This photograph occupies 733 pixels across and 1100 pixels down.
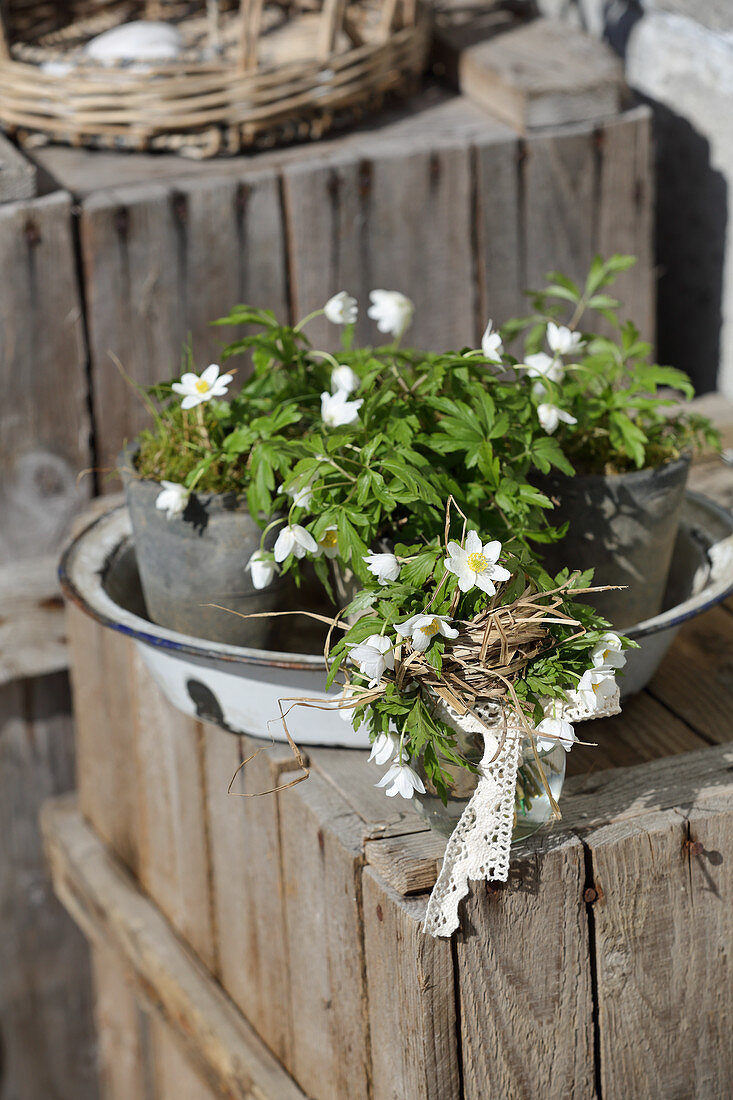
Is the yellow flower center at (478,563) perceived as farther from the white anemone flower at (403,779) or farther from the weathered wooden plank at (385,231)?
the weathered wooden plank at (385,231)

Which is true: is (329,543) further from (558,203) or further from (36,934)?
(36,934)

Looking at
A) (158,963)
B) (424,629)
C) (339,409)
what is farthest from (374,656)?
(158,963)

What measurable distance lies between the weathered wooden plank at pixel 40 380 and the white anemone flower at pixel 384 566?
35.0 inches

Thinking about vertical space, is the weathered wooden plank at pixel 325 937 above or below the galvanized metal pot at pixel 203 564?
below

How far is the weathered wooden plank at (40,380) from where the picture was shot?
1520 mm

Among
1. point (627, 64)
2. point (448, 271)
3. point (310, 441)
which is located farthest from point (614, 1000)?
point (627, 64)

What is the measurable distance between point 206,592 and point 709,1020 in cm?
57

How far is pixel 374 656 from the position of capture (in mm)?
791

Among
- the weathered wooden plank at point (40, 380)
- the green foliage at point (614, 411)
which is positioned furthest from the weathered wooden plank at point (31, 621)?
the green foliage at point (614, 411)

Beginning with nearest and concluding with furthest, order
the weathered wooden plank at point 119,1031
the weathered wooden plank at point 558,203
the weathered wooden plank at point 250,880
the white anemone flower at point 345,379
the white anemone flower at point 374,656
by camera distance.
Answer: the white anemone flower at point 374,656, the white anemone flower at point 345,379, the weathered wooden plank at point 250,880, the weathered wooden plank at point 558,203, the weathered wooden plank at point 119,1031

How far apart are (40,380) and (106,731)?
494mm

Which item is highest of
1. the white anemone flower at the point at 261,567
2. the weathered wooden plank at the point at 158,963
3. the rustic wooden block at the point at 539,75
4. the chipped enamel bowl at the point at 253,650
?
the rustic wooden block at the point at 539,75

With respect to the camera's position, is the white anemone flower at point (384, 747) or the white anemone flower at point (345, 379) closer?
the white anemone flower at point (384, 747)

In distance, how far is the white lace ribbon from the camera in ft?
2.72
